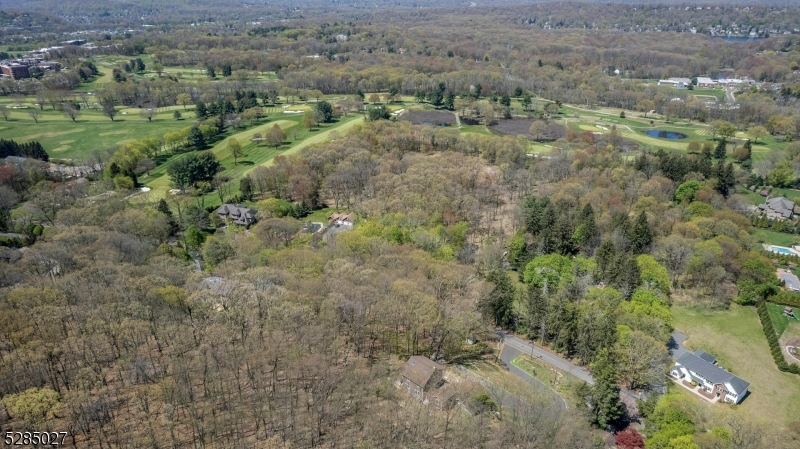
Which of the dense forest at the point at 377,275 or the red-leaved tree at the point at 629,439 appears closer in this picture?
the dense forest at the point at 377,275

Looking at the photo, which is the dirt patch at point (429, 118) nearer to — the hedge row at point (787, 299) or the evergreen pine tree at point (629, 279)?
the evergreen pine tree at point (629, 279)

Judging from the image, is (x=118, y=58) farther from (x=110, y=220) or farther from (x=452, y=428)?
(x=452, y=428)

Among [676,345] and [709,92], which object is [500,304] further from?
[709,92]

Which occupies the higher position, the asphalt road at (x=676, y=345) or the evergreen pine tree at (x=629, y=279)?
the evergreen pine tree at (x=629, y=279)

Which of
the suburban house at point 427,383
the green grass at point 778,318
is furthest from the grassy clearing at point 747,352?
the suburban house at point 427,383

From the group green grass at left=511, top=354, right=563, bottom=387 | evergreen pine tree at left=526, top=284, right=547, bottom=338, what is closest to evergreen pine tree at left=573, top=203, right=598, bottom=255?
evergreen pine tree at left=526, top=284, right=547, bottom=338

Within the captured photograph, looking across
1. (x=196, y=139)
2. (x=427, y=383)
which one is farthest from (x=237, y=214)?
(x=427, y=383)
